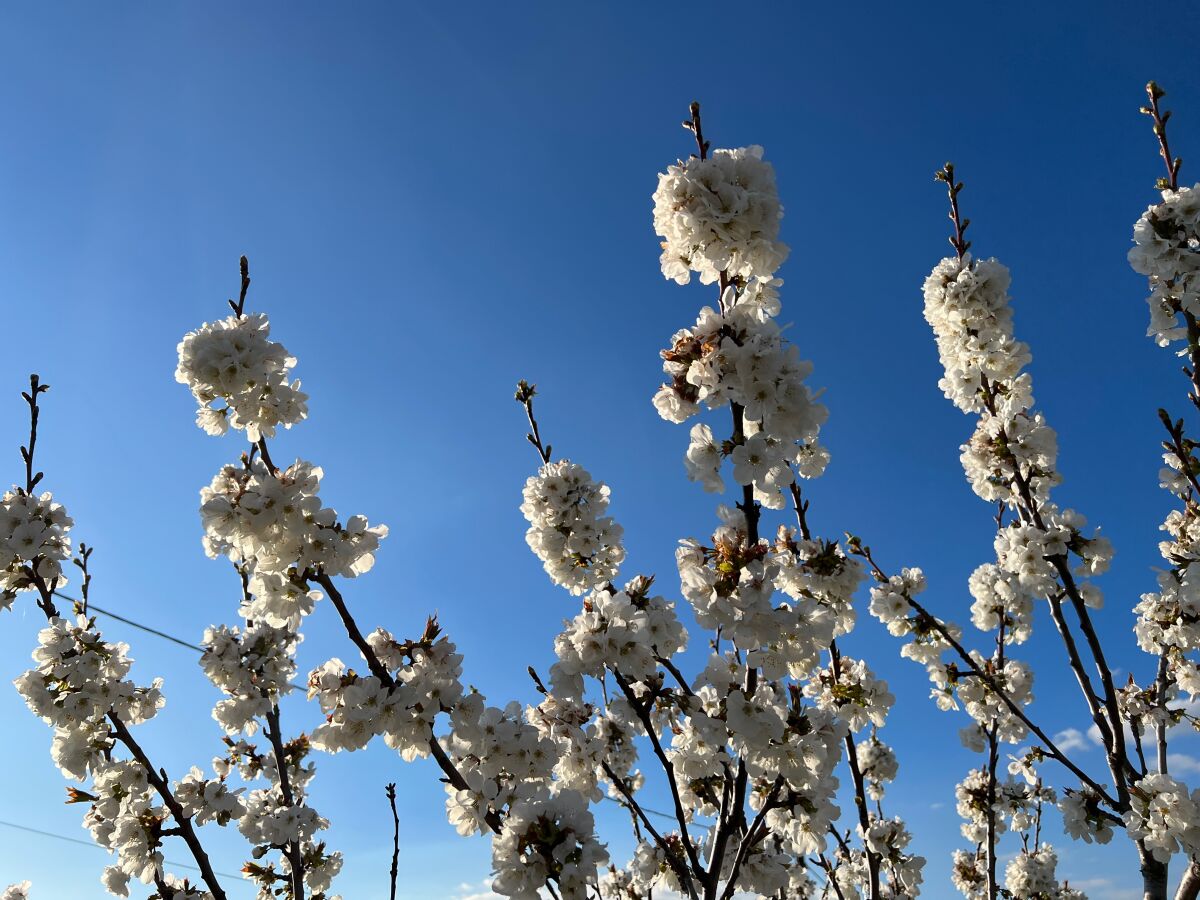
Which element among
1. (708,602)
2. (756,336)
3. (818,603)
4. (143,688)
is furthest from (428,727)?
(143,688)

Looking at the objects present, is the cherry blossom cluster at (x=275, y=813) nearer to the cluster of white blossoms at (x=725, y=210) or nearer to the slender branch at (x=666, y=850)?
the slender branch at (x=666, y=850)

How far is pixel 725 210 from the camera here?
8.79 ft

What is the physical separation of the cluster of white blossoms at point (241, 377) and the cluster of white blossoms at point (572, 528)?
1205 millimetres

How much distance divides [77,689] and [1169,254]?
622 centimetres

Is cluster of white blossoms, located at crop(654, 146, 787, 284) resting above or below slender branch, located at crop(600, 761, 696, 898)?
above

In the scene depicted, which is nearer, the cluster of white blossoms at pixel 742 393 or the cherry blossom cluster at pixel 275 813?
the cluster of white blossoms at pixel 742 393

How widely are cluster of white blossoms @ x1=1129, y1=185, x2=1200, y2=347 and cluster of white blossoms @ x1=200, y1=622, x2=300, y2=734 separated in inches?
196

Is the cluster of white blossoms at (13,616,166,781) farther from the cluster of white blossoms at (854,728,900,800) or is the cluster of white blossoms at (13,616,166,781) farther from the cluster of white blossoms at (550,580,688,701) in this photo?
the cluster of white blossoms at (854,728,900,800)

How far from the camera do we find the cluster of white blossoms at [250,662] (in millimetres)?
4051

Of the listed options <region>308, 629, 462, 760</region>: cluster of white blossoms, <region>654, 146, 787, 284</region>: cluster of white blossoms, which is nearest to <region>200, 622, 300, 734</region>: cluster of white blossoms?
<region>308, 629, 462, 760</region>: cluster of white blossoms

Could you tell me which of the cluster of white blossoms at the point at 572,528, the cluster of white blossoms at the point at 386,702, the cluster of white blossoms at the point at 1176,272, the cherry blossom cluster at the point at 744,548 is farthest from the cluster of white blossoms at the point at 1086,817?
the cluster of white blossoms at the point at 386,702

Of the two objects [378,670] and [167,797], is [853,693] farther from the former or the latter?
[167,797]

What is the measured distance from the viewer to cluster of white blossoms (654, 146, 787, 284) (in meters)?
2.65

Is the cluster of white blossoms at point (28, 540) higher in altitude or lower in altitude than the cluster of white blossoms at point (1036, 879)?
higher
